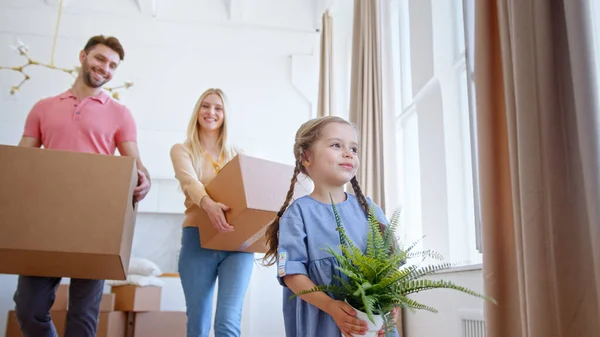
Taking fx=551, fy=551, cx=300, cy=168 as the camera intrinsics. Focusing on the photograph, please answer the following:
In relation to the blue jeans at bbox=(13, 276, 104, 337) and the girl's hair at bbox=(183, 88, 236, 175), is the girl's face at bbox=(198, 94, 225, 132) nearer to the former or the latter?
the girl's hair at bbox=(183, 88, 236, 175)

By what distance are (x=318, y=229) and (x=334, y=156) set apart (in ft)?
0.67

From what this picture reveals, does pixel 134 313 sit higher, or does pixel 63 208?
pixel 63 208

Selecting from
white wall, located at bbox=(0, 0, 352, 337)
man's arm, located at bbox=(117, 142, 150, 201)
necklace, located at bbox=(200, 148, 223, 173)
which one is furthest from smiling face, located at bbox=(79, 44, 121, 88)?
white wall, located at bbox=(0, 0, 352, 337)

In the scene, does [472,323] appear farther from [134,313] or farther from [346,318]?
[134,313]

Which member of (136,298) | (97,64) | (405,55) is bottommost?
(136,298)

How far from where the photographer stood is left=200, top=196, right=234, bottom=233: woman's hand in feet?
6.39

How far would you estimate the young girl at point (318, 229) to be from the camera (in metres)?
1.31

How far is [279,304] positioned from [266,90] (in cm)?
196

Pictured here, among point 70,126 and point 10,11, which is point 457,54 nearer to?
point 70,126

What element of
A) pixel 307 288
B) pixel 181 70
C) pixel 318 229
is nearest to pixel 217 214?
pixel 318 229

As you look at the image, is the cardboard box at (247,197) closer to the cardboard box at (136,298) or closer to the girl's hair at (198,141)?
the girl's hair at (198,141)

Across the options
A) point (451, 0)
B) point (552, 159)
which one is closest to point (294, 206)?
point (552, 159)

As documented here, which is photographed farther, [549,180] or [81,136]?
[81,136]

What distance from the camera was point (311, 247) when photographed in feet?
4.51
